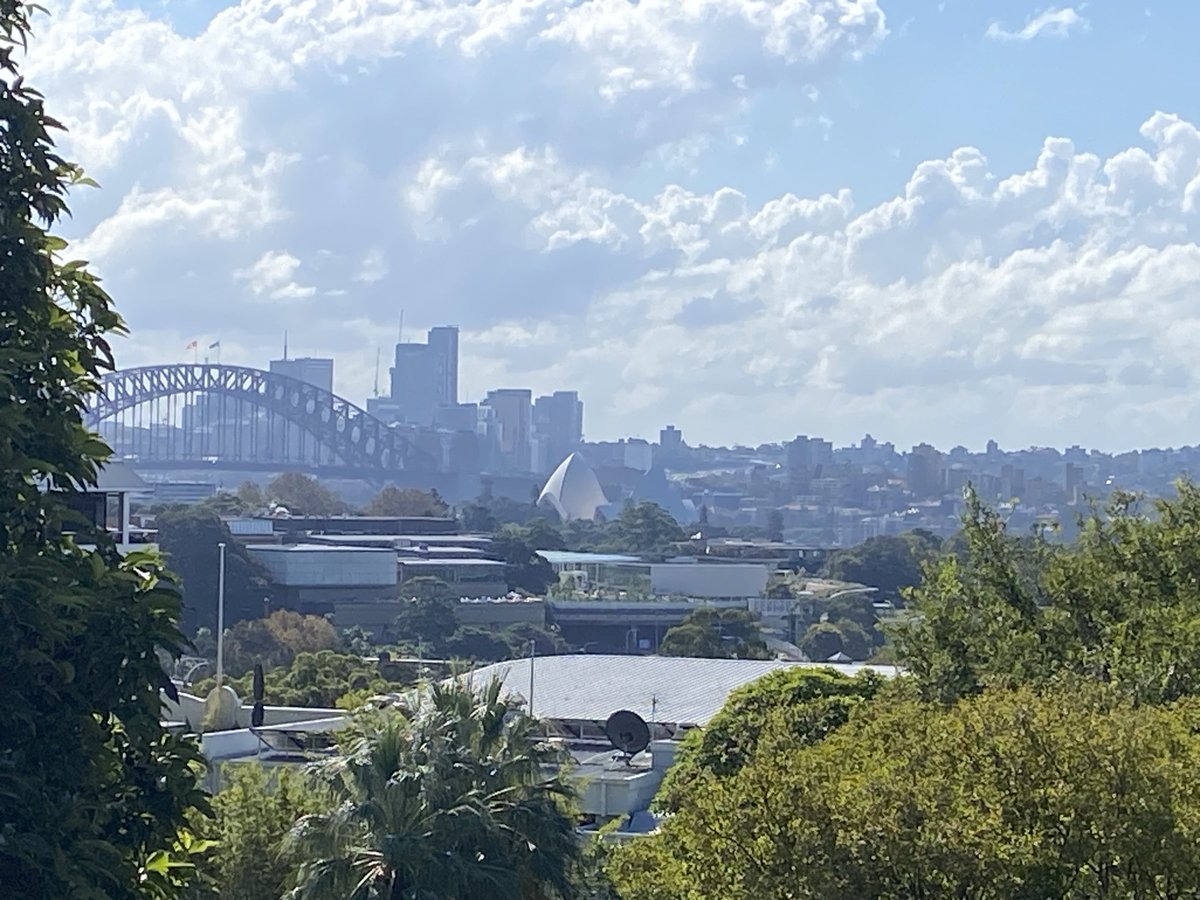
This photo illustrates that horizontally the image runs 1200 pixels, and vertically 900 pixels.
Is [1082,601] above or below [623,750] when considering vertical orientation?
above

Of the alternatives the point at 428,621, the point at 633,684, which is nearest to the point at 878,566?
the point at 428,621

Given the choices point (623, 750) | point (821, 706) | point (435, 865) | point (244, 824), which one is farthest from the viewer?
point (623, 750)

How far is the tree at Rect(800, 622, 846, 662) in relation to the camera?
339 ft

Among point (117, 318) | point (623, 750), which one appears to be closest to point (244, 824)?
point (117, 318)

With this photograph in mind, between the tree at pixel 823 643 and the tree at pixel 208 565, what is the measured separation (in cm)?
2790

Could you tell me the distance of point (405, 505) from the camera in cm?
17875

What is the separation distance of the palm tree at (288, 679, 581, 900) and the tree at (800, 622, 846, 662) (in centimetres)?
8381

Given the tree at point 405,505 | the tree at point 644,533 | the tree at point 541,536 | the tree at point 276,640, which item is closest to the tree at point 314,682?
the tree at point 276,640

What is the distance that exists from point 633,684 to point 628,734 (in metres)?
14.6

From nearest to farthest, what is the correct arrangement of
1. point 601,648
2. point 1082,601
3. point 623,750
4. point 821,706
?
1. point 1082,601
2. point 821,706
3. point 623,750
4. point 601,648

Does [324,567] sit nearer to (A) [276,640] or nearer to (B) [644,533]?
(A) [276,640]

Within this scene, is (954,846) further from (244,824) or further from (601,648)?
(601,648)

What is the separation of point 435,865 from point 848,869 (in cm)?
414

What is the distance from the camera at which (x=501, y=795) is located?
1795cm
